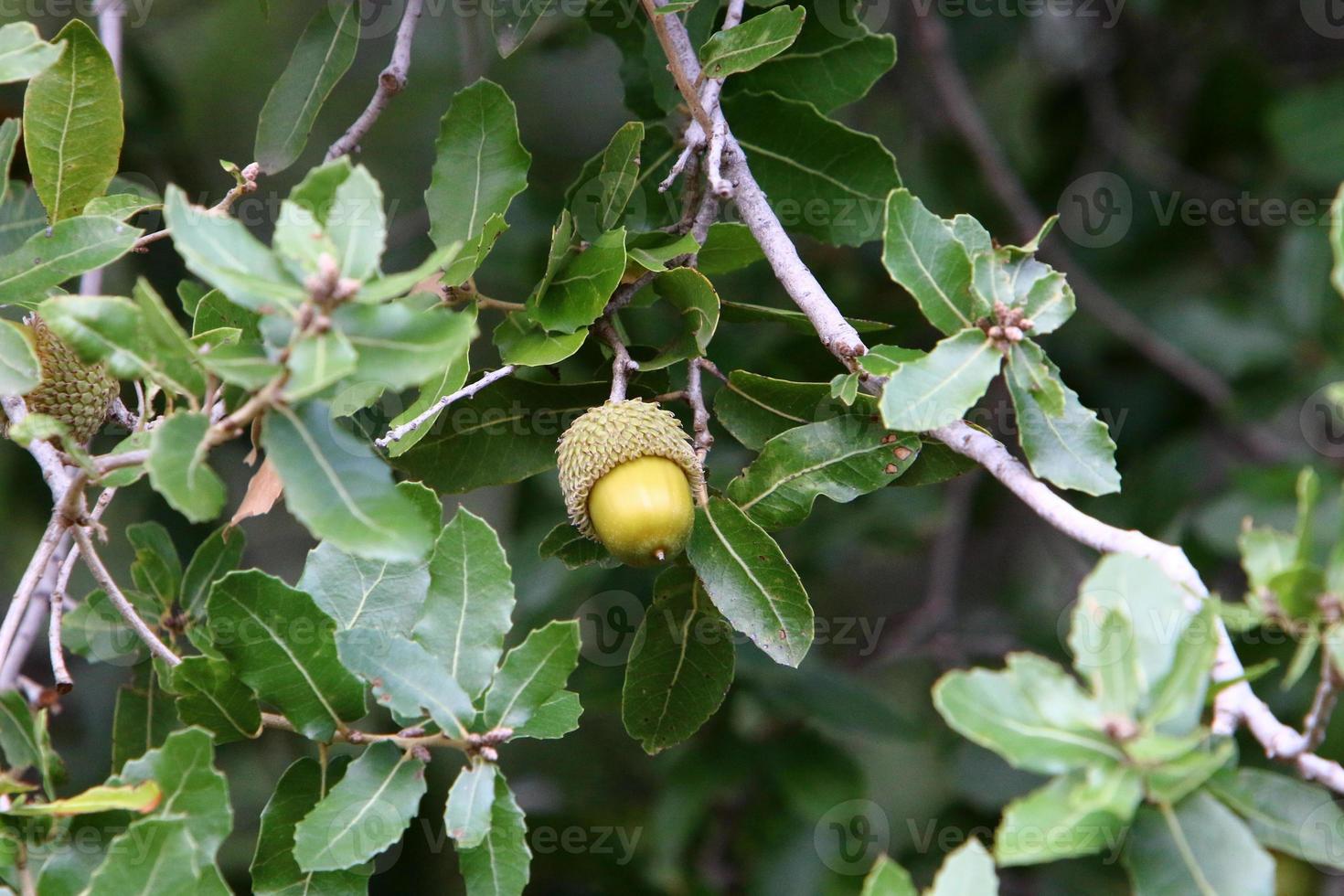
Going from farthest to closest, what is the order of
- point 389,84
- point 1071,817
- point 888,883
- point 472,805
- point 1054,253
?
point 1054,253 → point 389,84 → point 472,805 → point 888,883 → point 1071,817

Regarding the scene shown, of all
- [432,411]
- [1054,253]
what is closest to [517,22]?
[432,411]

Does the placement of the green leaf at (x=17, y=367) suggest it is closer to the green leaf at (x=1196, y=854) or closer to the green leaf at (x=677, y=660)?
the green leaf at (x=677, y=660)

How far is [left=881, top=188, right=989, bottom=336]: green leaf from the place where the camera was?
4.44ft

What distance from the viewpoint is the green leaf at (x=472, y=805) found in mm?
1221

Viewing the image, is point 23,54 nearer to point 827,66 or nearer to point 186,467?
point 186,467

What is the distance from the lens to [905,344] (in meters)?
3.17

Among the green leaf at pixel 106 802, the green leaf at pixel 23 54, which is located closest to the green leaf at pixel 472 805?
the green leaf at pixel 106 802

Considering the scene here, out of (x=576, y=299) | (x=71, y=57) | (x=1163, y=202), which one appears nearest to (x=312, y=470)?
(x=576, y=299)

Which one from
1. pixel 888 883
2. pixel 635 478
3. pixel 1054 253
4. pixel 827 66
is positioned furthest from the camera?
pixel 1054 253

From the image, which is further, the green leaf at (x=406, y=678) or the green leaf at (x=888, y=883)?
the green leaf at (x=406, y=678)

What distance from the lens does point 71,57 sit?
5.00 feet

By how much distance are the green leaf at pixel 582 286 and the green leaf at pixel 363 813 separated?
21.8 inches

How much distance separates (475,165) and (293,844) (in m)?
0.87

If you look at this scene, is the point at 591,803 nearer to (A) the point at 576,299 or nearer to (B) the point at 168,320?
(A) the point at 576,299
